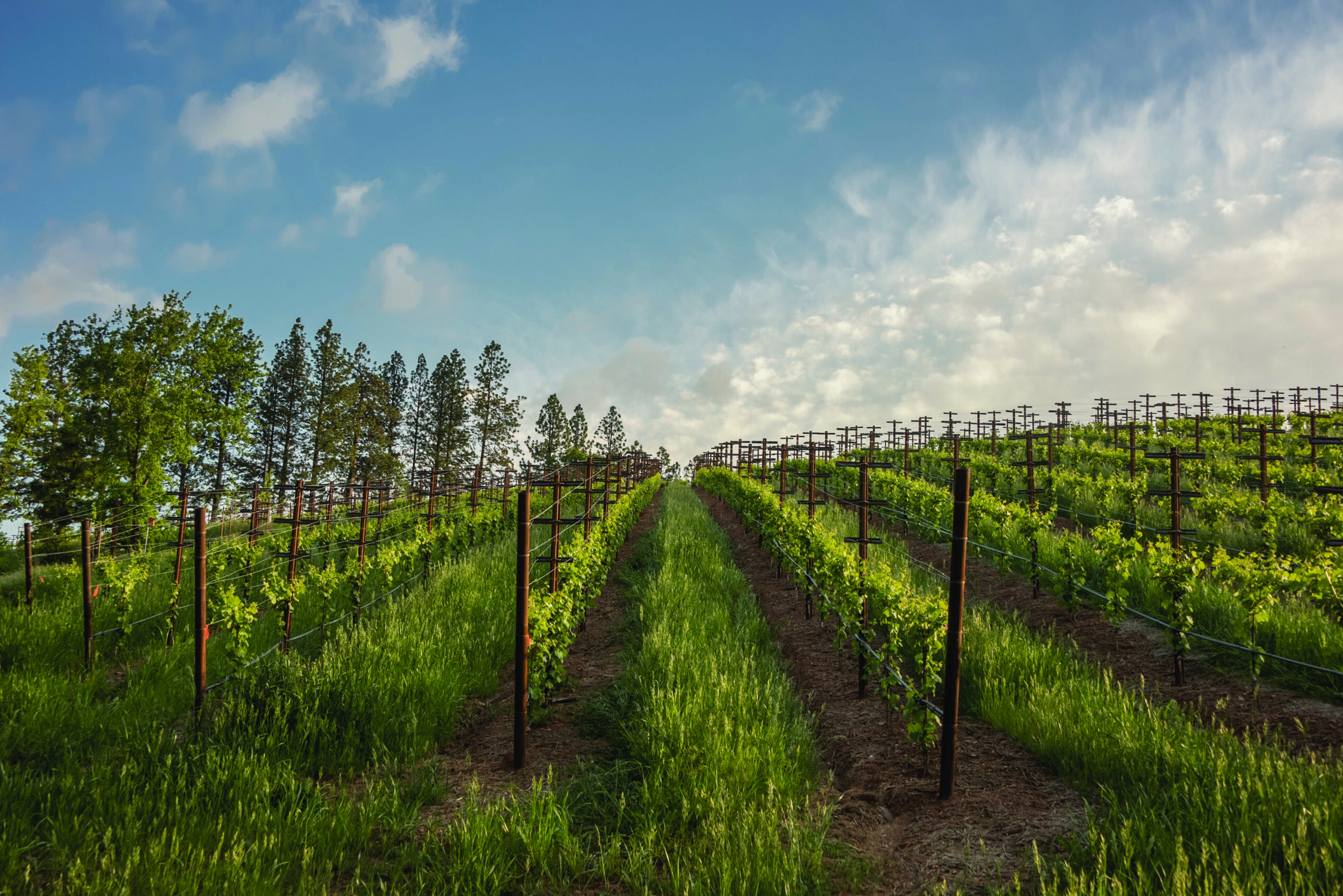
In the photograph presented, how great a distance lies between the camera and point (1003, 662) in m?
5.84

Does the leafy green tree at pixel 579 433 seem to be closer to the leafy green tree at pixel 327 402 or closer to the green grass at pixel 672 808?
the leafy green tree at pixel 327 402

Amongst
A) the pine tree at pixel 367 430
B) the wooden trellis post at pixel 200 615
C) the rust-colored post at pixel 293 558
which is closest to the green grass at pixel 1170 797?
the wooden trellis post at pixel 200 615

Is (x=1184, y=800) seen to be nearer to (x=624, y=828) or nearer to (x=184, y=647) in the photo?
(x=624, y=828)

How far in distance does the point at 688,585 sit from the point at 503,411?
41.6 m

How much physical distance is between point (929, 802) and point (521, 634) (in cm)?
341

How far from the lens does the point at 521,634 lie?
16.7ft

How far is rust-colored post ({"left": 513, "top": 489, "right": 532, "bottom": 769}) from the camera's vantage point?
487cm

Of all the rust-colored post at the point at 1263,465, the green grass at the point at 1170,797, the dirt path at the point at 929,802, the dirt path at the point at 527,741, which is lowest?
the dirt path at the point at 527,741

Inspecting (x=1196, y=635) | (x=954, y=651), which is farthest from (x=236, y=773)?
(x=1196, y=635)

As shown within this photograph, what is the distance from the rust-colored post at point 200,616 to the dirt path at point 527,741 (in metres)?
2.74

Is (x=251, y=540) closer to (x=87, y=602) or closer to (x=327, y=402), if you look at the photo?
(x=87, y=602)

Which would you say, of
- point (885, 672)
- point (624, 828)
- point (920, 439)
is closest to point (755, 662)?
point (885, 672)

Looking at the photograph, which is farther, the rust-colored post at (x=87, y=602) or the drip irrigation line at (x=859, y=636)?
the rust-colored post at (x=87, y=602)

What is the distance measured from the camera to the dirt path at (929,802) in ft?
11.2
